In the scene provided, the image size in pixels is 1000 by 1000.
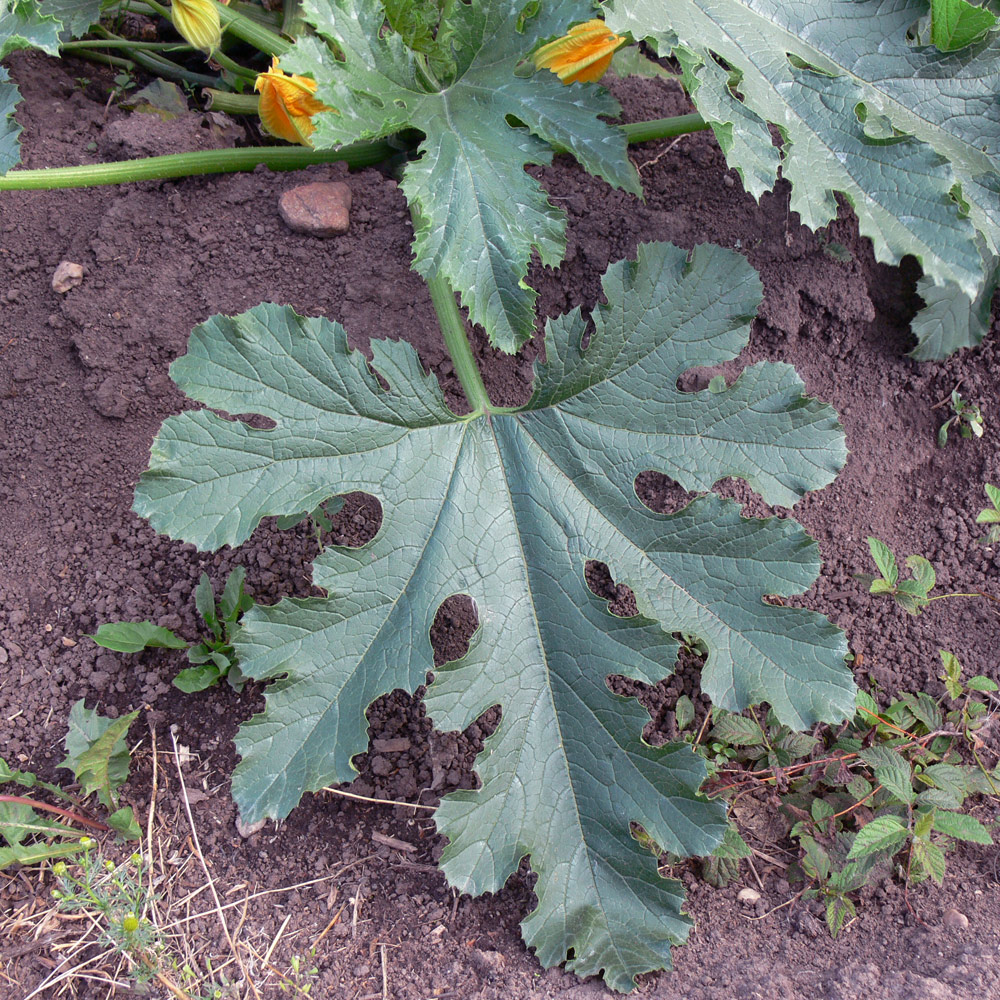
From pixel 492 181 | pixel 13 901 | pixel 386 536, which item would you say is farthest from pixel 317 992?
pixel 492 181

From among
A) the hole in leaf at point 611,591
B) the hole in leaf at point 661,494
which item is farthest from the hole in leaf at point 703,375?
the hole in leaf at point 611,591

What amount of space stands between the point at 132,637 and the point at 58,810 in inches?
15.2

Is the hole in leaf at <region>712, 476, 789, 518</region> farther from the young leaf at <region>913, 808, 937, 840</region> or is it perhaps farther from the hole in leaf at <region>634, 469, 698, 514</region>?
the young leaf at <region>913, 808, 937, 840</region>

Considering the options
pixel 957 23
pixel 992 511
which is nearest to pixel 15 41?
pixel 957 23

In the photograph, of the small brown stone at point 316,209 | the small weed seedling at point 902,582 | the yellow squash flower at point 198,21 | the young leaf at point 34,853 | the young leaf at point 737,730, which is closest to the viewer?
the young leaf at point 34,853

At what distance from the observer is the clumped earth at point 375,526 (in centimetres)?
176

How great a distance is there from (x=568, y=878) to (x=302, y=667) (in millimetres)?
659

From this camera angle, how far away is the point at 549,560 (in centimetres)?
180

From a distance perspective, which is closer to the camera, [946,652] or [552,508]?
[552,508]

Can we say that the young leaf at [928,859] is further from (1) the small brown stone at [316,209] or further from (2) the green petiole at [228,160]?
(1) the small brown stone at [316,209]

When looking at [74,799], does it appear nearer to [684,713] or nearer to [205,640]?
[205,640]

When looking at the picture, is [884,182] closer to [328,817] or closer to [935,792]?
[935,792]

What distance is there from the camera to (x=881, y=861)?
181 cm

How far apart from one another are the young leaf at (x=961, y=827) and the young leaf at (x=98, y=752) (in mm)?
1681
